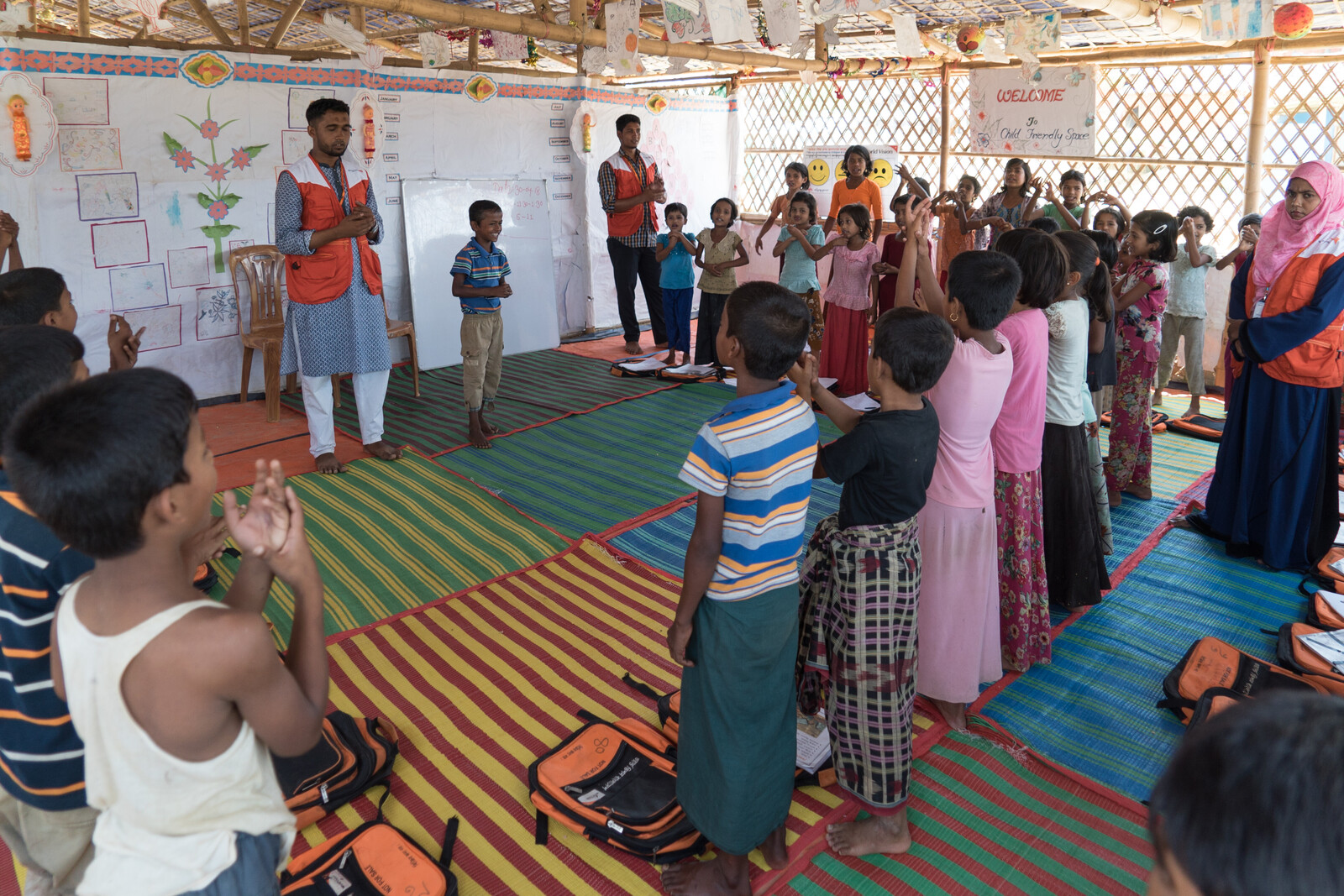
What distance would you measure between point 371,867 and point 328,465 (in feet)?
Result: 8.95

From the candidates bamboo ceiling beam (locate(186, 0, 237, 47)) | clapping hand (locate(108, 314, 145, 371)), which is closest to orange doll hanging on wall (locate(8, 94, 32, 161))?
bamboo ceiling beam (locate(186, 0, 237, 47))

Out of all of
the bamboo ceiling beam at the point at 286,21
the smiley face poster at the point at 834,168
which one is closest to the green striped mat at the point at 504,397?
the bamboo ceiling beam at the point at 286,21

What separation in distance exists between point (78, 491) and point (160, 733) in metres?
0.28

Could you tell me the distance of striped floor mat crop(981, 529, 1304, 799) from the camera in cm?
224

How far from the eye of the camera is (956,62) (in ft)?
23.0

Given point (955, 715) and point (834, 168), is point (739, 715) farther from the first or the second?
point (834, 168)

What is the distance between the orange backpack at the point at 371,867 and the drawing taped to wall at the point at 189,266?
Result: 4.19 meters

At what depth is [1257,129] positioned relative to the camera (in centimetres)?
561

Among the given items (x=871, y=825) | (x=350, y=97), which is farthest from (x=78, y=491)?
(x=350, y=97)

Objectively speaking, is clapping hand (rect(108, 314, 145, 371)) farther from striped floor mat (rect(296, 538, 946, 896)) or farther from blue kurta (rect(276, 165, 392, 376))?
blue kurta (rect(276, 165, 392, 376))

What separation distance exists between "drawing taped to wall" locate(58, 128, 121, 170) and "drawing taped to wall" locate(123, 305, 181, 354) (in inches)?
30.7

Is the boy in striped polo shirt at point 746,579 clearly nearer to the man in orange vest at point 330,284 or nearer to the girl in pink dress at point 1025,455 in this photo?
the girl in pink dress at point 1025,455

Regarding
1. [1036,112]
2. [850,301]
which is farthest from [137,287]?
[1036,112]

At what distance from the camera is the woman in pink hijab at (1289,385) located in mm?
2943
